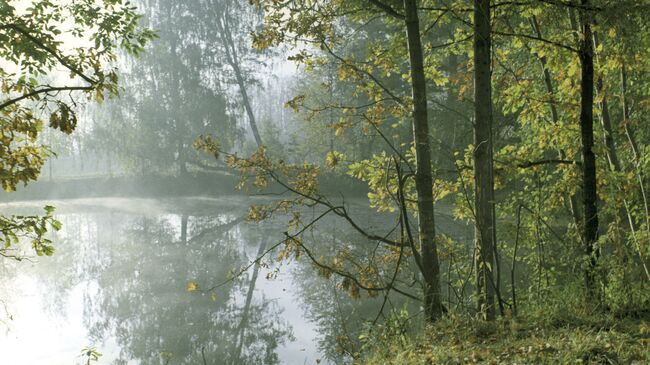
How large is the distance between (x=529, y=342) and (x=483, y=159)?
1.53 m

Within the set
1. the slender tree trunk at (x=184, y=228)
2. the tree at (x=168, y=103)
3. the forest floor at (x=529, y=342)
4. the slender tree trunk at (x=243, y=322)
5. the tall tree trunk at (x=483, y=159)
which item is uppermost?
the tree at (x=168, y=103)

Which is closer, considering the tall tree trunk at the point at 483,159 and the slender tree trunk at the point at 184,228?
the tall tree trunk at the point at 483,159

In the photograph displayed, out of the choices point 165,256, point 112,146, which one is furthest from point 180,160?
point 165,256

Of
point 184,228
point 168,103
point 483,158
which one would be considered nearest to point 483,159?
point 483,158

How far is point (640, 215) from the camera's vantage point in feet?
18.4

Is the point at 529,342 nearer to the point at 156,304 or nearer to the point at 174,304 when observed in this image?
the point at 174,304

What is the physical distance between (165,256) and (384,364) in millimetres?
12248

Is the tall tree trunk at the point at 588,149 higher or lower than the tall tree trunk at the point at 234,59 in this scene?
lower

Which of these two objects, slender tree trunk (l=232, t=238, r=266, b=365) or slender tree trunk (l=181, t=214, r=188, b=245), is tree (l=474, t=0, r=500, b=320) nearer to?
slender tree trunk (l=232, t=238, r=266, b=365)

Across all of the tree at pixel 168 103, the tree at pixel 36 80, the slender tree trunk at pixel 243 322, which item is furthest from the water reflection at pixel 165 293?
the tree at pixel 168 103

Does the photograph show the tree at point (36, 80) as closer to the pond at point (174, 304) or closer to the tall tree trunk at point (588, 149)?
the pond at point (174, 304)

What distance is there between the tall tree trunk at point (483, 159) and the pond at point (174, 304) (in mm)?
1238

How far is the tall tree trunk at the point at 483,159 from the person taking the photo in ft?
14.6

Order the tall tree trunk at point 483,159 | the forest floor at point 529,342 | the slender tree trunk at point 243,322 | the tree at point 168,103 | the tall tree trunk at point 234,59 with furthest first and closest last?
1. the tall tree trunk at point 234,59
2. the tree at point 168,103
3. the slender tree trunk at point 243,322
4. the tall tree trunk at point 483,159
5. the forest floor at point 529,342
